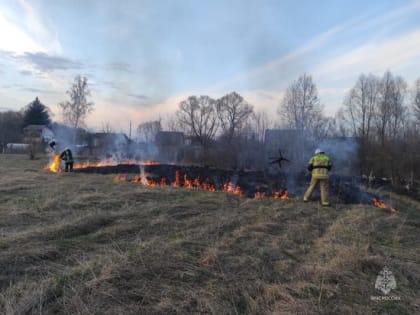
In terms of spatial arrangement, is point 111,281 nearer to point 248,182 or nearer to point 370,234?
point 370,234

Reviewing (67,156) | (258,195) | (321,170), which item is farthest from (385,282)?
(67,156)

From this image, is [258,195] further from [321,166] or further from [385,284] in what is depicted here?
[385,284]

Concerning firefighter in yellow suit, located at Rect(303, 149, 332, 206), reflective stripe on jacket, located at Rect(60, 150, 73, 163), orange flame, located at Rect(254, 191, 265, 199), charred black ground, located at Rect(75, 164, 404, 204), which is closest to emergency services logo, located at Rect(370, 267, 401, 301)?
firefighter in yellow suit, located at Rect(303, 149, 332, 206)

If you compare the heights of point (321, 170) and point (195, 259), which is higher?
point (321, 170)

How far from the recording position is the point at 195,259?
4.32 m

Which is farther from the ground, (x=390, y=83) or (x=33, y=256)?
(x=390, y=83)

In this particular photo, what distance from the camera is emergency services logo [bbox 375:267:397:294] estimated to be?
12.3 ft

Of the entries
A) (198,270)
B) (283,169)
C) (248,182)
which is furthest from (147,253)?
(283,169)

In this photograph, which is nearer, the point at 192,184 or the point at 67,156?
the point at 192,184

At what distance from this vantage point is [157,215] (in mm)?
6945

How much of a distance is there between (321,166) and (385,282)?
6072 mm

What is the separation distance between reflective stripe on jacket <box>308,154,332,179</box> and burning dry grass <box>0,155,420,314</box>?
198 centimetres

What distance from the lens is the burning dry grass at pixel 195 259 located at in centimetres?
320

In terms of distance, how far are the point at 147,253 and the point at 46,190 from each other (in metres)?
6.85
